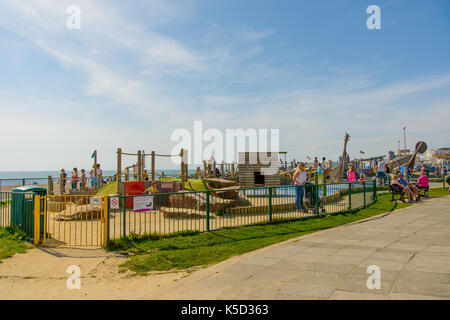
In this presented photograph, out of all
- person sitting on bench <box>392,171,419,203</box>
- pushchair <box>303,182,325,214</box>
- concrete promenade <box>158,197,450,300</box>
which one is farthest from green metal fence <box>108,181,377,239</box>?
person sitting on bench <box>392,171,419,203</box>

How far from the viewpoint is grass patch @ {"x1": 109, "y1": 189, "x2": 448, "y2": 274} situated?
677 cm

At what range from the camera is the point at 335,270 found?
5516mm

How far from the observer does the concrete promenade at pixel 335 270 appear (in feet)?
14.9

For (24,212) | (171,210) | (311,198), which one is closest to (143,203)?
(171,210)

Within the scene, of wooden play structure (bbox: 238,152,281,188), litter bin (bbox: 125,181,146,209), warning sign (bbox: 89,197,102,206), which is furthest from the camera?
wooden play structure (bbox: 238,152,281,188)

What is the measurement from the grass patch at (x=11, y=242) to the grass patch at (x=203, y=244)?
2.28 m

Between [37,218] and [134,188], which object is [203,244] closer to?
[37,218]

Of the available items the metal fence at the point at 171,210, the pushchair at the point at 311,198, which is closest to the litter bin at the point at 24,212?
the metal fence at the point at 171,210

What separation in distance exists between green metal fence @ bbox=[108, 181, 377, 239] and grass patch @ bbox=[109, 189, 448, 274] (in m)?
0.52

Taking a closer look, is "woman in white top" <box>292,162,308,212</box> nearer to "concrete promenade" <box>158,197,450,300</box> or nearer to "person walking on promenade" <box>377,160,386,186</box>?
"concrete promenade" <box>158,197,450,300</box>

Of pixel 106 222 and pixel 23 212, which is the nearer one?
pixel 106 222

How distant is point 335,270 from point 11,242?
8.19 m

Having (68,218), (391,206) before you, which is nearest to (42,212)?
(68,218)
